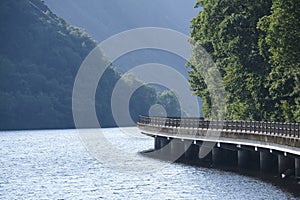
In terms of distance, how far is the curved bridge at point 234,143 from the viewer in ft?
193

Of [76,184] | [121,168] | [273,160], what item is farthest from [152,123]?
[76,184]

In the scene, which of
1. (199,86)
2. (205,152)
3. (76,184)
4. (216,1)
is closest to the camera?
(76,184)

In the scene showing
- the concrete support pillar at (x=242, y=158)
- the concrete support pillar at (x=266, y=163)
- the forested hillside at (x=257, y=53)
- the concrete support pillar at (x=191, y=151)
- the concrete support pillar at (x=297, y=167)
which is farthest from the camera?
the concrete support pillar at (x=191, y=151)

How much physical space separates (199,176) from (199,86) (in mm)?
42886

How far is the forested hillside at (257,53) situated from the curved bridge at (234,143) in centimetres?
578

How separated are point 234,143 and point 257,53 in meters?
15.3

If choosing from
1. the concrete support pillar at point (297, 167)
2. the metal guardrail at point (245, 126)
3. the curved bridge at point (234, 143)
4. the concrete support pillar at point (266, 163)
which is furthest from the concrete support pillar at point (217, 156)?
the concrete support pillar at point (297, 167)

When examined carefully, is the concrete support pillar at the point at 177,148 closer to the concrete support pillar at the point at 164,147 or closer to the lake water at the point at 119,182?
the concrete support pillar at the point at 164,147

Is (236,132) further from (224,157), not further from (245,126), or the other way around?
(224,157)

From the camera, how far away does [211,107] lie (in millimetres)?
102875

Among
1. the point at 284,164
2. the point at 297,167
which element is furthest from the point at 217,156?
the point at 297,167

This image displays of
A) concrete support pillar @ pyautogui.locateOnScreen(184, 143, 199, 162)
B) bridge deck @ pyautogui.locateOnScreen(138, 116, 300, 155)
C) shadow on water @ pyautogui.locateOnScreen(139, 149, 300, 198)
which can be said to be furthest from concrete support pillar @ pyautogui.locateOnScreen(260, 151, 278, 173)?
concrete support pillar @ pyautogui.locateOnScreen(184, 143, 199, 162)

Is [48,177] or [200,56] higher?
[200,56]

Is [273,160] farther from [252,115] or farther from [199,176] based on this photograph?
[252,115]
